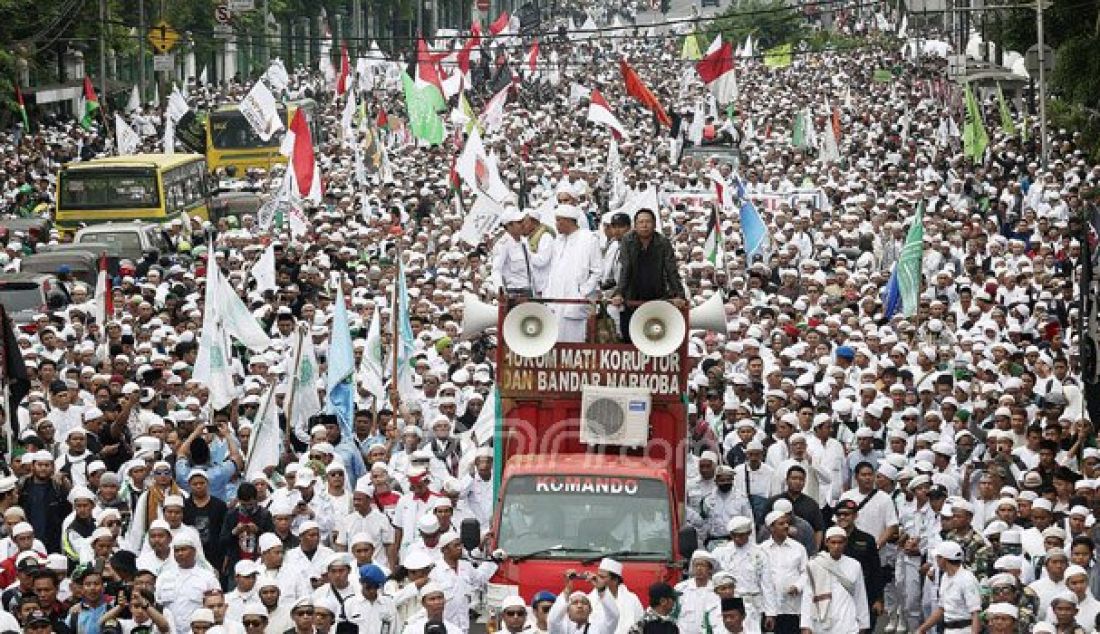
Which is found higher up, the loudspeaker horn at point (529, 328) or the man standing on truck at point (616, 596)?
the loudspeaker horn at point (529, 328)

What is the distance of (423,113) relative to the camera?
4025 centimetres

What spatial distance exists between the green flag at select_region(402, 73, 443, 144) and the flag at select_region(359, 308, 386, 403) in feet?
64.4

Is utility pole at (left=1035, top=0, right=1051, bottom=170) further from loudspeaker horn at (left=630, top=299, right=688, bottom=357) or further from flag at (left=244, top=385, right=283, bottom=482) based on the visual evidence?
loudspeaker horn at (left=630, top=299, right=688, bottom=357)

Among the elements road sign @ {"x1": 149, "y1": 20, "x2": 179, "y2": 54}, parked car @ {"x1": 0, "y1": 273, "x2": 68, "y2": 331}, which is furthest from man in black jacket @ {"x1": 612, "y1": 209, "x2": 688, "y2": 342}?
road sign @ {"x1": 149, "y1": 20, "x2": 179, "y2": 54}

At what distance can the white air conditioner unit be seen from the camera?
1545 cm

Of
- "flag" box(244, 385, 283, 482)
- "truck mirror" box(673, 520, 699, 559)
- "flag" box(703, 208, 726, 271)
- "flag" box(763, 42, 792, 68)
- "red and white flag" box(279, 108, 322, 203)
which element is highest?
"flag" box(763, 42, 792, 68)

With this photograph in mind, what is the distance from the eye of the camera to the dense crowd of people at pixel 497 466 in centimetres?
1411

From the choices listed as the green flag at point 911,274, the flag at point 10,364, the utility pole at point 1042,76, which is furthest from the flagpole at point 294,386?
the utility pole at point 1042,76

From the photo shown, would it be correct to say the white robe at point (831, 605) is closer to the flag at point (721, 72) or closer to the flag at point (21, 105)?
the flag at point (721, 72)

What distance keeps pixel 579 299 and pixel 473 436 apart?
2796 mm

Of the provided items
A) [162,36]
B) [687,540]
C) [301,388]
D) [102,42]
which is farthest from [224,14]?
[687,540]

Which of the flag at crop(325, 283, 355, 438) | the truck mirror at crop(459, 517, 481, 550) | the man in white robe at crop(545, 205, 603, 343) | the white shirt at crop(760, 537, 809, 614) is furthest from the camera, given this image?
the flag at crop(325, 283, 355, 438)

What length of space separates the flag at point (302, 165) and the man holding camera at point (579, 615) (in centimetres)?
1665

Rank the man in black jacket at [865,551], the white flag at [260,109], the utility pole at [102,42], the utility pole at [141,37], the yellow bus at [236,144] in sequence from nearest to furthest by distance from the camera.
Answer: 1. the man in black jacket at [865,551]
2. the white flag at [260,109]
3. the yellow bus at [236,144]
4. the utility pole at [102,42]
5. the utility pole at [141,37]
